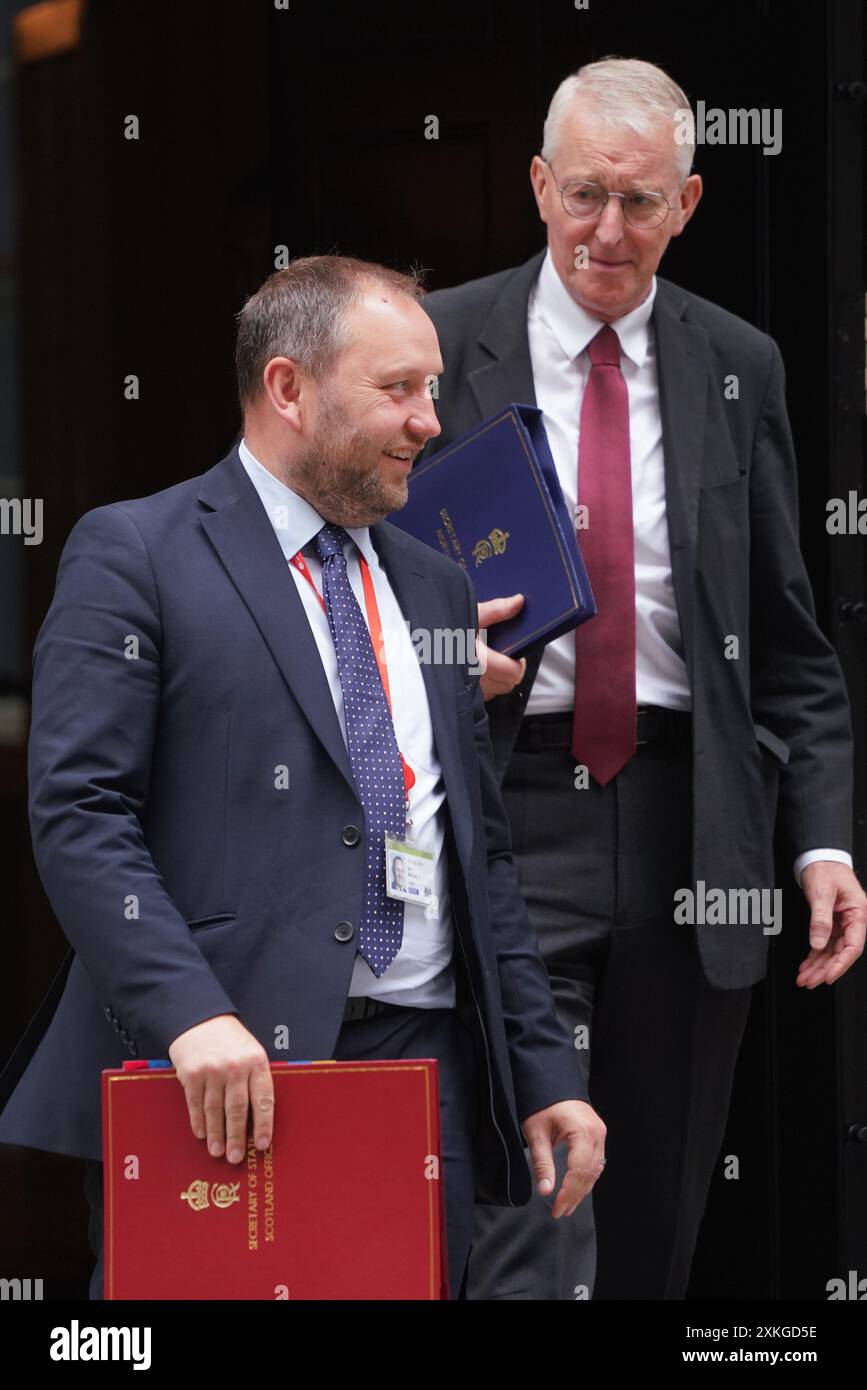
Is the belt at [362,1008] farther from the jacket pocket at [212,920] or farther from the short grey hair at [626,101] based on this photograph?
the short grey hair at [626,101]

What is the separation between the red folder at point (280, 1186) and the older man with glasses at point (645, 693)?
105 centimetres

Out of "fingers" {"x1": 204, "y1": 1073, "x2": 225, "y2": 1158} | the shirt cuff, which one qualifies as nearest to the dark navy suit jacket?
"fingers" {"x1": 204, "y1": 1073, "x2": 225, "y2": 1158}

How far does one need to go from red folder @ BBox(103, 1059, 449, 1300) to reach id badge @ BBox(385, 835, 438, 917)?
0.31 m

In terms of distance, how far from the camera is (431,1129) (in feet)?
9.72

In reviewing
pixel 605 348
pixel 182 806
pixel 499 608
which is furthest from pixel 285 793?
pixel 605 348

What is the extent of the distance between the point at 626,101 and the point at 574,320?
0.39m

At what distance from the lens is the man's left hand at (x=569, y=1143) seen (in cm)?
338

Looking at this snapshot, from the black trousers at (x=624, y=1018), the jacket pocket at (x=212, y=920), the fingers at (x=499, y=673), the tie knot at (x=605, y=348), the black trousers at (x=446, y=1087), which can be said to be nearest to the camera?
the jacket pocket at (x=212, y=920)

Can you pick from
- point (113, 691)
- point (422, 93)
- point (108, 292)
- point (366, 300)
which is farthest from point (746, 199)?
point (113, 691)

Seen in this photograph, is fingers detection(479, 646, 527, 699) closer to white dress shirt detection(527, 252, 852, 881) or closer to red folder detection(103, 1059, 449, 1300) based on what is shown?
white dress shirt detection(527, 252, 852, 881)

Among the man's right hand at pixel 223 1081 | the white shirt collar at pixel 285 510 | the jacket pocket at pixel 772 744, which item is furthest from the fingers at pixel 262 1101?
the jacket pocket at pixel 772 744

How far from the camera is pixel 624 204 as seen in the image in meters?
4.09

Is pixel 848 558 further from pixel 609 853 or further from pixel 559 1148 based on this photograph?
pixel 559 1148

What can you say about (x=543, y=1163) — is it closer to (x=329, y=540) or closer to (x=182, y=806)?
(x=182, y=806)
